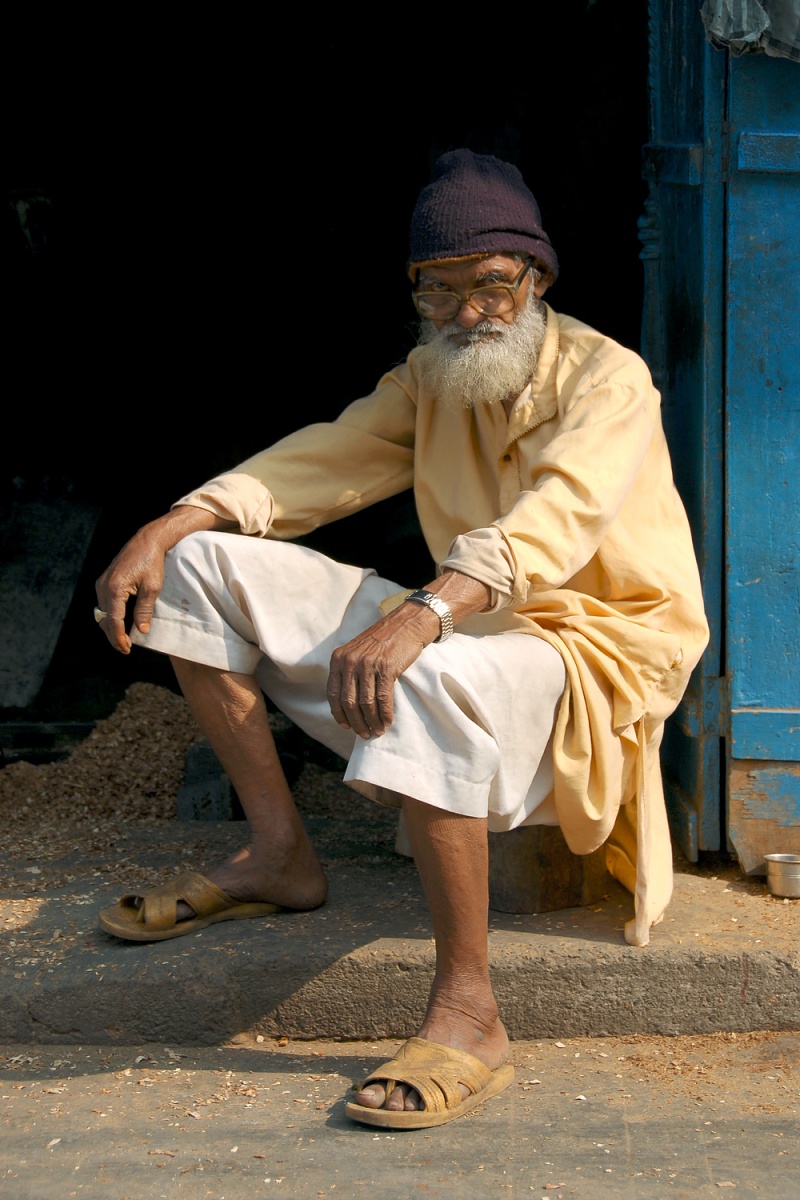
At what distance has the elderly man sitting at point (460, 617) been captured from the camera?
247cm

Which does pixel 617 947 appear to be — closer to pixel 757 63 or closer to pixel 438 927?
pixel 438 927

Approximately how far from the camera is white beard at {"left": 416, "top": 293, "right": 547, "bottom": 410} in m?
2.96

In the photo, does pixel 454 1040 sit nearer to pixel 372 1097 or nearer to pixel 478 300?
pixel 372 1097

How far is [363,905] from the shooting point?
3.10 metres

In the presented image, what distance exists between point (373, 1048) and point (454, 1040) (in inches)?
14.5

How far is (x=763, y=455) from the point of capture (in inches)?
124

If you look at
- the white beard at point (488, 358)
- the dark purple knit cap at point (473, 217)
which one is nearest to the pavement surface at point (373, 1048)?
the white beard at point (488, 358)

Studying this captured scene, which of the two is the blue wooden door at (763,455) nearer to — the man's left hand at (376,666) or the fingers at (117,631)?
the man's left hand at (376,666)

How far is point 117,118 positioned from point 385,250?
4.03 feet

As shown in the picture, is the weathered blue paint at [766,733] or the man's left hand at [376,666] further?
the weathered blue paint at [766,733]

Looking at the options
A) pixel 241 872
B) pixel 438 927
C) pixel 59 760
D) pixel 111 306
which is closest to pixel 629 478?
pixel 438 927

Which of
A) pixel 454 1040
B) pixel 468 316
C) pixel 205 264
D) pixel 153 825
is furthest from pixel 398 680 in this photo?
pixel 205 264

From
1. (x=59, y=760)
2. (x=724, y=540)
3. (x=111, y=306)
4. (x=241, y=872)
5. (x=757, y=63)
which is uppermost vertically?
(x=757, y=63)

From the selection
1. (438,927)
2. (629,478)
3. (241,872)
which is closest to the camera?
(438,927)
